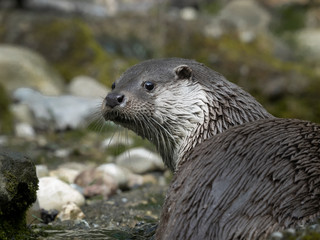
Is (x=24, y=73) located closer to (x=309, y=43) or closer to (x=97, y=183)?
(x=97, y=183)

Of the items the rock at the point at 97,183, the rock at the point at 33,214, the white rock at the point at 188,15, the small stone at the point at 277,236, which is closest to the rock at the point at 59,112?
the rock at the point at 97,183

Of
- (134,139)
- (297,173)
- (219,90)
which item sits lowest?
(134,139)

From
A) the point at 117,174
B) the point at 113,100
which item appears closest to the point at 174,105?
the point at 113,100

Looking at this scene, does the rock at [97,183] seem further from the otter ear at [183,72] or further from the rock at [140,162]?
the otter ear at [183,72]

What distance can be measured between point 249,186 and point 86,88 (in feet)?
25.1

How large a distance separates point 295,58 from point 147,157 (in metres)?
6.76

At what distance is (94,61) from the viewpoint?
1085cm

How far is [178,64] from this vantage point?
12.0 feet

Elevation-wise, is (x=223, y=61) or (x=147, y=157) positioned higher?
(x=223, y=61)

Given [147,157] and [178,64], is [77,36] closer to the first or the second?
[147,157]

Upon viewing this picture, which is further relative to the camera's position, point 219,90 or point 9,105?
point 9,105

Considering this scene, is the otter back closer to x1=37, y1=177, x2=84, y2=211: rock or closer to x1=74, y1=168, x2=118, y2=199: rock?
x1=37, y1=177, x2=84, y2=211: rock

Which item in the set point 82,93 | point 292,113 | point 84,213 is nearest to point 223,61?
point 292,113

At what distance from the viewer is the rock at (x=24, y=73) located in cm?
981
